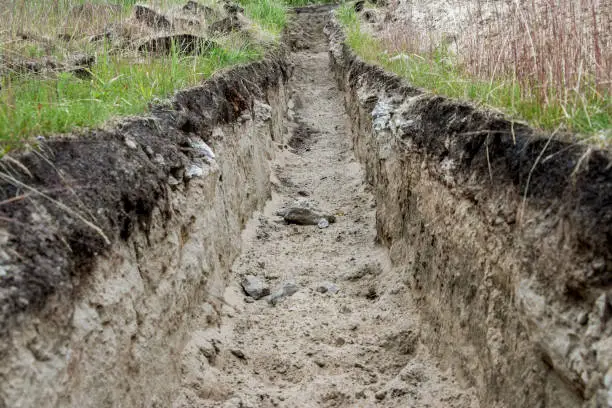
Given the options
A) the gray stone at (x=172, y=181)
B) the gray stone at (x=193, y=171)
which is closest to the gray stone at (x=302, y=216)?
the gray stone at (x=193, y=171)

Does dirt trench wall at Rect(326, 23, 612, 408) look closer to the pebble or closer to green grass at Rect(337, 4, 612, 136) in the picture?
green grass at Rect(337, 4, 612, 136)

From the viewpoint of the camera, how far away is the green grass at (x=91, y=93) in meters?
2.31

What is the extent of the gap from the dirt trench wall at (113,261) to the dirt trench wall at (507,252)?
1233 millimetres

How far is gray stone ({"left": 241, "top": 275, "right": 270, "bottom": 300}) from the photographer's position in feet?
12.0

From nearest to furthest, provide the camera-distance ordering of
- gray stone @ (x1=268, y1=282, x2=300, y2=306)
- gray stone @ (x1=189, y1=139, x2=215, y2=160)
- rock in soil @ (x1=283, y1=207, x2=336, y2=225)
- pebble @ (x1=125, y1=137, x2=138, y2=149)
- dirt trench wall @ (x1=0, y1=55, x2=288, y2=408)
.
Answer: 1. dirt trench wall @ (x1=0, y1=55, x2=288, y2=408)
2. pebble @ (x1=125, y1=137, x2=138, y2=149)
3. gray stone @ (x1=189, y1=139, x2=215, y2=160)
4. gray stone @ (x1=268, y1=282, x2=300, y2=306)
5. rock in soil @ (x1=283, y1=207, x2=336, y2=225)

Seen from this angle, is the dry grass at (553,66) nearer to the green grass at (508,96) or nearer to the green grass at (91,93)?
the green grass at (508,96)

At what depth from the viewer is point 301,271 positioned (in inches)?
158

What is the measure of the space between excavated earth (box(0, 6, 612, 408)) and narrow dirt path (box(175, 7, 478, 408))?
0.5 inches

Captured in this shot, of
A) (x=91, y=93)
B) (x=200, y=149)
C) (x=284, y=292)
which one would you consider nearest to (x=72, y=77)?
(x=91, y=93)

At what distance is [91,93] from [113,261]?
1.36m

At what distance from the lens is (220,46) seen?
5457 mm

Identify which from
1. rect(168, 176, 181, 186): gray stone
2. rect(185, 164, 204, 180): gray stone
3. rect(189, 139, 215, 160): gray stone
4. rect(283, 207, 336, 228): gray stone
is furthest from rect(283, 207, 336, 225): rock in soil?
rect(168, 176, 181, 186): gray stone

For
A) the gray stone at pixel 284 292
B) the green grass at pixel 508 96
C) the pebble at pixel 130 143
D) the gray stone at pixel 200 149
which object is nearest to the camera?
the green grass at pixel 508 96

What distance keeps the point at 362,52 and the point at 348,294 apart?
3933 mm
